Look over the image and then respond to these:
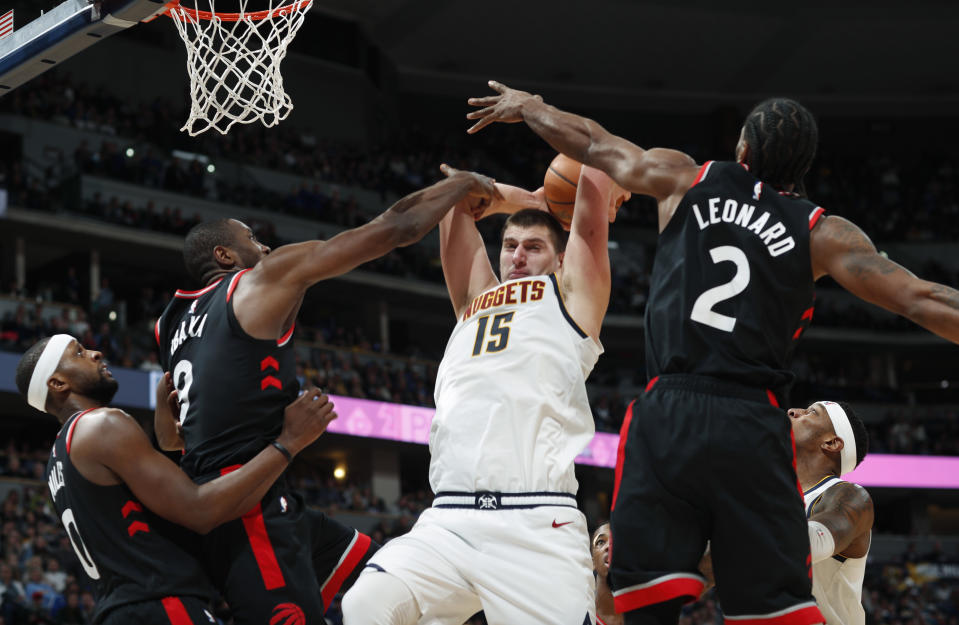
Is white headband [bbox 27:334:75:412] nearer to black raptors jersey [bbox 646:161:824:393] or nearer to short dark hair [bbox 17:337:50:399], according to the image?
short dark hair [bbox 17:337:50:399]

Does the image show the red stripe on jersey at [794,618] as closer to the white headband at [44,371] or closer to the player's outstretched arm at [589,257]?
the player's outstretched arm at [589,257]

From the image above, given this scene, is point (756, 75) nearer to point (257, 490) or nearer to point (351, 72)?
point (351, 72)

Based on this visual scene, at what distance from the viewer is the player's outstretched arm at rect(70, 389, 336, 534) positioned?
445 cm

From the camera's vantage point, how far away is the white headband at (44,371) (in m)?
4.93

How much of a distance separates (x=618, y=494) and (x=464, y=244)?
2006 millimetres

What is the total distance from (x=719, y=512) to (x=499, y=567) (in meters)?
1.08

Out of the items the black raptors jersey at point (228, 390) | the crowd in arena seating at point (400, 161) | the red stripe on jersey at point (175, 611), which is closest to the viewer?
the red stripe on jersey at point (175, 611)

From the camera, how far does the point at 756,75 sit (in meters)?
34.8

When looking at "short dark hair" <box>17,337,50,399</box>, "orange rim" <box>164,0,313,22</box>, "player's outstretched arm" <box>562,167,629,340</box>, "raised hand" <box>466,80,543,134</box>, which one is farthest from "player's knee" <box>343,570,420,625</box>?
"orange rim" <box>164,0,313,22</box>

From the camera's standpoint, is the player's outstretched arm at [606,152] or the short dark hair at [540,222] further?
the short dark hair at [540,222]

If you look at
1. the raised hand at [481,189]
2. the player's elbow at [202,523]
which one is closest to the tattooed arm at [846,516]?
the raised hand at [481,189]

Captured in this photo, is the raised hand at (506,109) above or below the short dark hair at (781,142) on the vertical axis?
above

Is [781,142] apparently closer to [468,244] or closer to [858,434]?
[468,244]

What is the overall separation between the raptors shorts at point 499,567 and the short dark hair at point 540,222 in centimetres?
138
